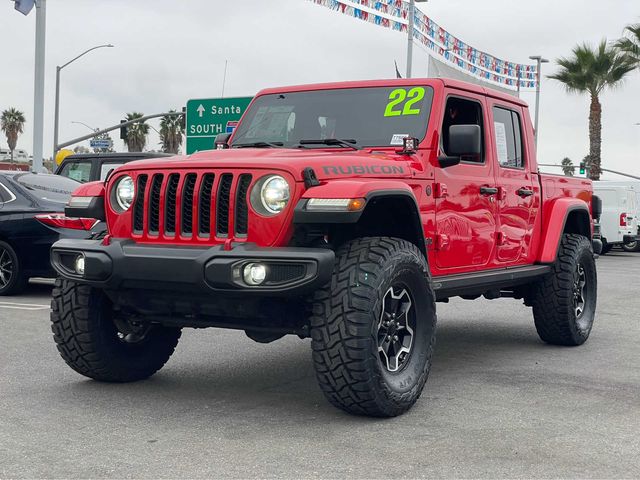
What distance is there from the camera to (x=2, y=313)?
9.98 m

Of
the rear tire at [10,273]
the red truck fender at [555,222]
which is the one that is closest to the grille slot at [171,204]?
the red truck fender at [555,222]

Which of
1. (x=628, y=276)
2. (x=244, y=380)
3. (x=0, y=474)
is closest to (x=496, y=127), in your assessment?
(x=244, y=380)

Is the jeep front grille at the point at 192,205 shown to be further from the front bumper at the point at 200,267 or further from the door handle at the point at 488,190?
the door handle at the point at 488,190

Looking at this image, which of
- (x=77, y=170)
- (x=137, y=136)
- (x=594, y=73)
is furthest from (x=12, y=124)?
(x=77, y=170)

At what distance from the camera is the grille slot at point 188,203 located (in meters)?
5.47

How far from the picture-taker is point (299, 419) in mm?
5441

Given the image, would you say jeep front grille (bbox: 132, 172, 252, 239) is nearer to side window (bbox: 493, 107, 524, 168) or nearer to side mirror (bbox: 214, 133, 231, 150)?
side mirror (bbox: 214, 133, 231, 150)

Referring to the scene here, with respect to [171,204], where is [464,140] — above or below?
above

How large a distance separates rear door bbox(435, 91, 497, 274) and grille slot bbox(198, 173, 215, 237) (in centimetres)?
162

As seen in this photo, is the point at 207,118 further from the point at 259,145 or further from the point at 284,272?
the point at 284,272

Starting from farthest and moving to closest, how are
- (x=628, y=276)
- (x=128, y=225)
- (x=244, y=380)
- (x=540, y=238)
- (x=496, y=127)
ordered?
(x=628, y=276), (x=540, y=238), (x=496, y=127), (x=244, y=380), (x=128, y=225)

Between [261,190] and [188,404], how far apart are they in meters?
1.42

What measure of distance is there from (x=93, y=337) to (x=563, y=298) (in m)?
4.05

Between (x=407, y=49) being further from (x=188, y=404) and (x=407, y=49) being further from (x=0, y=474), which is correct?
(x=0, y=474)
